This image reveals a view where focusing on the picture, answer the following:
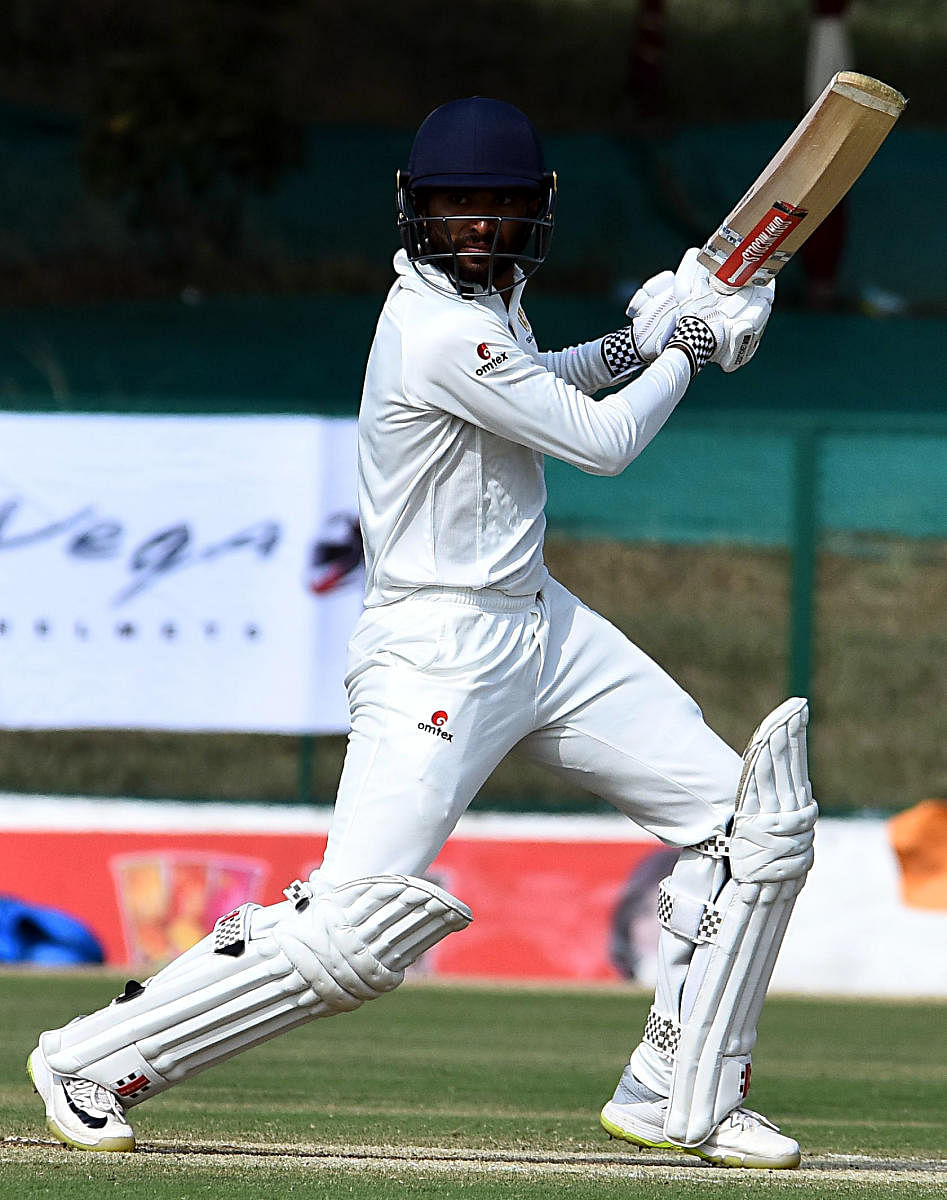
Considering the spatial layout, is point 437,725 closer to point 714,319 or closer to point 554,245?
point 714,319

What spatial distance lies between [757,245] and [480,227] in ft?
2.03

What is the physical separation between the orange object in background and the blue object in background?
310 cm

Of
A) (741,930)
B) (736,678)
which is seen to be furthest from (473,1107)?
(736,678)

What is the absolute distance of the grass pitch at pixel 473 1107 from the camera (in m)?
3.77

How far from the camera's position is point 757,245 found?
4.31 metres

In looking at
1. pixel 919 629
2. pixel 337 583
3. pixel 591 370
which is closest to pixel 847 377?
pixel 919 629

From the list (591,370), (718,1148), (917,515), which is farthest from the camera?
(917,515)

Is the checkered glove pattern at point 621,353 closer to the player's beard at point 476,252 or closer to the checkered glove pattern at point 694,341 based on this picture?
the checkered glove pattern at point 694,341

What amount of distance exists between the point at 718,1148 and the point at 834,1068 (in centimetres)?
194

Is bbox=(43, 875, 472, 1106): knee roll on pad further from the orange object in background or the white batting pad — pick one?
the orange object in background

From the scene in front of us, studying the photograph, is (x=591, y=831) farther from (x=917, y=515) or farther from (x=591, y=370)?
(x=591, y=370)

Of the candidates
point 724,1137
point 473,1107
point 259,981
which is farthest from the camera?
point 473,1107

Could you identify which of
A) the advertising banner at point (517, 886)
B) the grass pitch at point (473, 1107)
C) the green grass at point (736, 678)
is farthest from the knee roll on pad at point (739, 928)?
the green grass at point (736, 678)

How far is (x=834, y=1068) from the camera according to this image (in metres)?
5.97
